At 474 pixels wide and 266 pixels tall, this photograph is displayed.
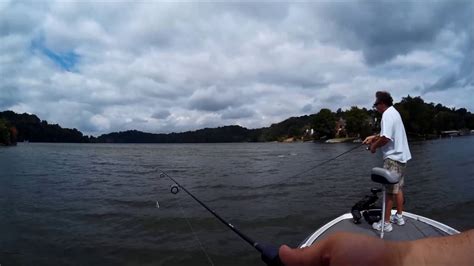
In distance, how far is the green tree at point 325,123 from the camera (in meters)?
141

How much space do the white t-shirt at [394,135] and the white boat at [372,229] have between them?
2.60 feet

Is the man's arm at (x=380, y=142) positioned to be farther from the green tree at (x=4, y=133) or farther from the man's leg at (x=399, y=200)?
Result: the green tree at (x=4, y=133)

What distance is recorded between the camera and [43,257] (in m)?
8.34

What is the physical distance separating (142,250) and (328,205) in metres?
7.72

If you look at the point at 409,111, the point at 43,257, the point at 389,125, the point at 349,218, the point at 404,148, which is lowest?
the point at 43,257

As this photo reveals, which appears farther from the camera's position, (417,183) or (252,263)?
(417,183)

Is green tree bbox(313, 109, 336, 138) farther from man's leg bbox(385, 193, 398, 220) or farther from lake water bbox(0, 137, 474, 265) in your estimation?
man's leg bbox(385, 193, 398, 220)

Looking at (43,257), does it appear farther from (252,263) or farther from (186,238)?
(252,263)

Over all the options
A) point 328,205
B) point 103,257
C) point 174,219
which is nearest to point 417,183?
point 328,205

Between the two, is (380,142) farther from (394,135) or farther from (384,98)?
(384,98)

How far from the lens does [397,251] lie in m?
1.64

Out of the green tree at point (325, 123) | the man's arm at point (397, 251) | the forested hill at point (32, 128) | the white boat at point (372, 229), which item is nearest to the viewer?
the man's arm at point (397, 251)

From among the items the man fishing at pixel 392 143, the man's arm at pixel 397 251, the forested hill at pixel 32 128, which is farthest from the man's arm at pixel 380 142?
the forested hill at pixel 32 128

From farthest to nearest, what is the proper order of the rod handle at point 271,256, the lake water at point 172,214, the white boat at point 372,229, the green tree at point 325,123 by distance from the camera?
the green tree at point 325,123, the lake water at point 172,214, the white boat at point 372,229, the rod handle at point 271,256
